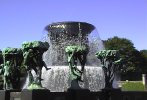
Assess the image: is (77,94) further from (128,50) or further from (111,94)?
(128,50)

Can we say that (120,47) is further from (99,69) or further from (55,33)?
(99,69)

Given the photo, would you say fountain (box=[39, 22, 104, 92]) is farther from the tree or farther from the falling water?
the tree

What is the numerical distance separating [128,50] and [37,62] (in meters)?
52.3

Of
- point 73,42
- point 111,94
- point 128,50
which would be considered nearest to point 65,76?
point 111,94

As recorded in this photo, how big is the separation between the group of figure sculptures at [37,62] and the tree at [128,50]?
4628 centimetres

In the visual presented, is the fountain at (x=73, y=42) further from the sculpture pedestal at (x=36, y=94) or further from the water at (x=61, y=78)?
the sculpture pedestal at (x=36, y=94)

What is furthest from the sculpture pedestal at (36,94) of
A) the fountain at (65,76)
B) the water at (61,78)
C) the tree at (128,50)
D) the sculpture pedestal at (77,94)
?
the tree at (128,50)

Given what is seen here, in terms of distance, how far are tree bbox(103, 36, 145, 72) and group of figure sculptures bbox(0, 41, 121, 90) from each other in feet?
152

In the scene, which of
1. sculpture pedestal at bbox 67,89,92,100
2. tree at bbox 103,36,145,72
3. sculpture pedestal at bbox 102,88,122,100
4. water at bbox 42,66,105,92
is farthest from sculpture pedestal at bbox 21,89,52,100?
tree at bbox 103,36,145,72

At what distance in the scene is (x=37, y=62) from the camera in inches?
496

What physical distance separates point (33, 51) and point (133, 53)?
53147mm

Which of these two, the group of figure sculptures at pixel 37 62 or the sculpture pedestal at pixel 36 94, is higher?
the group of figure sculptures at pixel 37 62

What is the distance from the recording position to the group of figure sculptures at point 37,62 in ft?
41.1

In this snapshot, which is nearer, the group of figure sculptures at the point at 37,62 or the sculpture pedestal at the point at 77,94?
the group of figure sculptures at the point at 37,62
